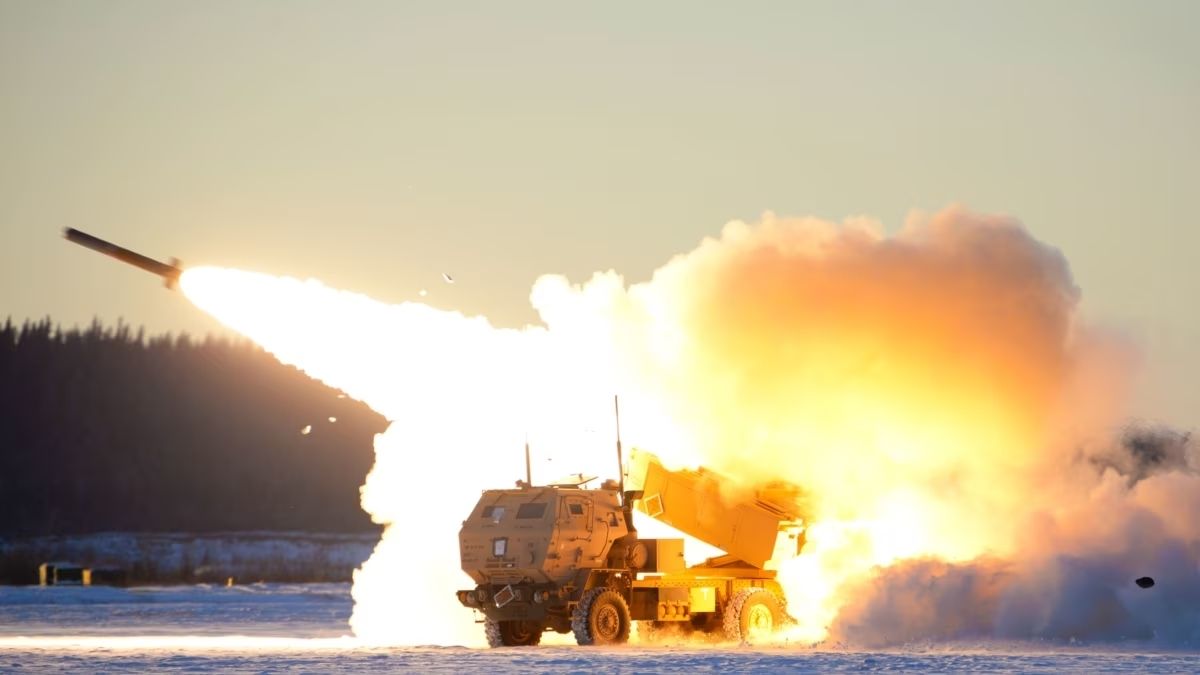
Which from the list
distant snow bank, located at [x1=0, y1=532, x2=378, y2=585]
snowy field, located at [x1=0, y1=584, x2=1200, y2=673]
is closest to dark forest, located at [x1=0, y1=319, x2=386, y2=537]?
distant snow bank, located at [x1=0, y1=532, x2=378, y2=585]

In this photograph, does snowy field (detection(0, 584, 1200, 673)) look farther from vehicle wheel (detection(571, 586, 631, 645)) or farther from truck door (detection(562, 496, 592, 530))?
truck door (detection(562, 496, 592, 530))

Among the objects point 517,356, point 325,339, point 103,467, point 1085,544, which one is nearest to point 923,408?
point 1085,544

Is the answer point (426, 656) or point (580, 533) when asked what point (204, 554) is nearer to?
point (580, 533)

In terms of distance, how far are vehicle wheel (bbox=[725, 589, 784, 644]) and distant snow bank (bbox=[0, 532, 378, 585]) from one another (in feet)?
172

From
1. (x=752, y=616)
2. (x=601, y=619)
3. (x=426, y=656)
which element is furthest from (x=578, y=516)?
(x=426, y=656)

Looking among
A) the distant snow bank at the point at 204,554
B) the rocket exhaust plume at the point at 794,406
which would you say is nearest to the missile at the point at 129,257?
the rocket exhaust plume at the point at 794,406

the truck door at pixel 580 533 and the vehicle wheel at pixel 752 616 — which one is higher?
the truck door at pixel 580 533

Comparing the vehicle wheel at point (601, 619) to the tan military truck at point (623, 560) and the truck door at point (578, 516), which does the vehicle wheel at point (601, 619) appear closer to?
the tan military truck at point (623, 560)

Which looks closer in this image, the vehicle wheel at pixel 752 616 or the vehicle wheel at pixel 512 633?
the vehicle wheel at pixel 752 616

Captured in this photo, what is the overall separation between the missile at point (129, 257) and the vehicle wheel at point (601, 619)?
1008cm

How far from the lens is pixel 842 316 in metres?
39.2

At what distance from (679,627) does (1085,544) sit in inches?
273

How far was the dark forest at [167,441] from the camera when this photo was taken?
107 meters

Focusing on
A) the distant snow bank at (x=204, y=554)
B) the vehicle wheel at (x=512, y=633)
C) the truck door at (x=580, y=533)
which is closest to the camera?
the truck door at (x=580, y=533)
